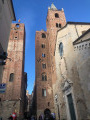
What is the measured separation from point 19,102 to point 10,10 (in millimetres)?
11721

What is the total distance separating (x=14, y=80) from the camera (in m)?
17.1

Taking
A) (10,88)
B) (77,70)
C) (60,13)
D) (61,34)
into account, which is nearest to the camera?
(77,70)

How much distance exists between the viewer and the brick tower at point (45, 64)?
18.2m

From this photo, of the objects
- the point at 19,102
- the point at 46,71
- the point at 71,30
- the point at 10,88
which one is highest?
the point at 71,30

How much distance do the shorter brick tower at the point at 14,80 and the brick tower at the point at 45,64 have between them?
2.94 m

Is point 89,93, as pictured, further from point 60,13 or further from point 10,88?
point 60,13

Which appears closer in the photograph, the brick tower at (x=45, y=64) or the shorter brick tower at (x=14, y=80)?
the shorter brick tower at (x=14, y=80)

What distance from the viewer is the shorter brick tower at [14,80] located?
1500cm

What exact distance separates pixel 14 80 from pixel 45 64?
7132 mm

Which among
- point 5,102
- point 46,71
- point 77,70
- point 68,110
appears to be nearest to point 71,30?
point 77,70

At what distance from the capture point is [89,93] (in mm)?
8719

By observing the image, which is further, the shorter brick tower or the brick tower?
the brick tower

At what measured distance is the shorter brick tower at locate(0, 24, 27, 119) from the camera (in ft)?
49.2

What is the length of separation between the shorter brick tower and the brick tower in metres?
2.94
